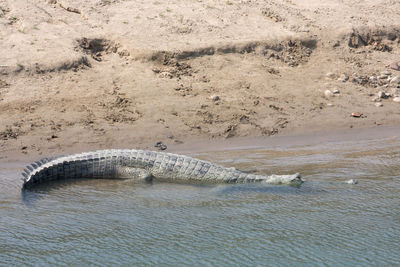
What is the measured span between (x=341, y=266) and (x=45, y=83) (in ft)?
24.1

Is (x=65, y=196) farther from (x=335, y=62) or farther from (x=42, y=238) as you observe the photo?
(x=335, y=62)

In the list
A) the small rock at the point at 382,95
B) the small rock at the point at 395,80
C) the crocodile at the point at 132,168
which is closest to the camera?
the crocodile at the point at 132,168

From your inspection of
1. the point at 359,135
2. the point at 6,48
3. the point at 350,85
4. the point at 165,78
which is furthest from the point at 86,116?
the point at 350,85

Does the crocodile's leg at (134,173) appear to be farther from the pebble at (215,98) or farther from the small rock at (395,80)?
the small rock at (395,80)

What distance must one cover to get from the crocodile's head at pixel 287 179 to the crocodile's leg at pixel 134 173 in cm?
178

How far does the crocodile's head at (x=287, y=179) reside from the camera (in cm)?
666

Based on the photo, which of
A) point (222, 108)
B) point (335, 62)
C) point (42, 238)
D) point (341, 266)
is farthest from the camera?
point (335, 62)

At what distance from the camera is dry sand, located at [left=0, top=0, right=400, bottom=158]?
933cm

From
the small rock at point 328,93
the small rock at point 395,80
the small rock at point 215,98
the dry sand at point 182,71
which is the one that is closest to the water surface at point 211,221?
the dry sand at point 182,71

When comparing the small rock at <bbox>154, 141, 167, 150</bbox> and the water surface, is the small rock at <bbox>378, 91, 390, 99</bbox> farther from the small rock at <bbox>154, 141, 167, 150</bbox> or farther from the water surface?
the small rock at <bbox>154, 141, 167, 150</bbox>

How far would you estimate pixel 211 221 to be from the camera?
5.76m

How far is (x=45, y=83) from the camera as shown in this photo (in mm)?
10133

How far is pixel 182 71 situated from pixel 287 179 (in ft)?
16.8

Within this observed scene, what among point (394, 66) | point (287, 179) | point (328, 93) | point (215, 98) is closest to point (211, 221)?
point (287, 179)
